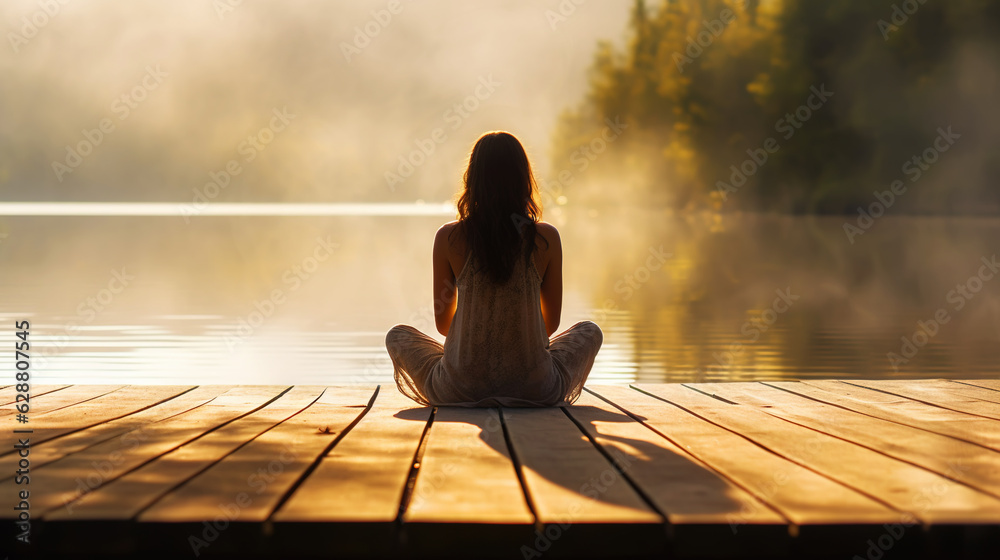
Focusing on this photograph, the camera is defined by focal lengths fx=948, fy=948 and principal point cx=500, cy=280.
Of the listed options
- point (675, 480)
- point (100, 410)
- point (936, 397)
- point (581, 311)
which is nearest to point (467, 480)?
point (675, 480)

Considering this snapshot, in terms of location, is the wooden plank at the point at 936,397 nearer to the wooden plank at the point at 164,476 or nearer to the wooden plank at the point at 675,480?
the wooden plank at the point at 675,480

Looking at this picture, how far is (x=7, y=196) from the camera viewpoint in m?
158

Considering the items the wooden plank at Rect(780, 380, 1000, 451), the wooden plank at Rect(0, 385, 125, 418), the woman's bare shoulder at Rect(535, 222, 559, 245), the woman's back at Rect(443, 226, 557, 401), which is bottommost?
the wooden plank at Rect(780, 380, 1000, 451)

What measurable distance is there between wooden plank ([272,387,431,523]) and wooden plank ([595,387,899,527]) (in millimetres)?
941

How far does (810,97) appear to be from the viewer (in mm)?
39750

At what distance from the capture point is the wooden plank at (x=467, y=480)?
2480 mm

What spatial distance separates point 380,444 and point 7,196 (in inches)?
6930

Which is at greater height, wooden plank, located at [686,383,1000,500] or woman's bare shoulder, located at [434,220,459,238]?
woman's bare shoulder, located at [434,220,459,238]

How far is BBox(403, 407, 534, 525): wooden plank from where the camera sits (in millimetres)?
2480

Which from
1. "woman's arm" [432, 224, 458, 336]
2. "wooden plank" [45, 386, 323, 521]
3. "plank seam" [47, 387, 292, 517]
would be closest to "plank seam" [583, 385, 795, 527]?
"woman's arm" [432, 224, 458, 336]

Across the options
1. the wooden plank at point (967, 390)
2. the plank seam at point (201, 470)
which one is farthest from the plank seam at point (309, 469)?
the wooden plank at point (967, 390)

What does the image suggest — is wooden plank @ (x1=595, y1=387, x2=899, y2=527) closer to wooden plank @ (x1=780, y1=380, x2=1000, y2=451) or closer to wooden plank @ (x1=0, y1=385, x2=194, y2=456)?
wooden plank @ (x1=780, y1=380, x2=1000, y2=451)

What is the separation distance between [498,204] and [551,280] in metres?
0.50

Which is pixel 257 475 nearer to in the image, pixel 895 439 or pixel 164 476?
pixel 164 476
